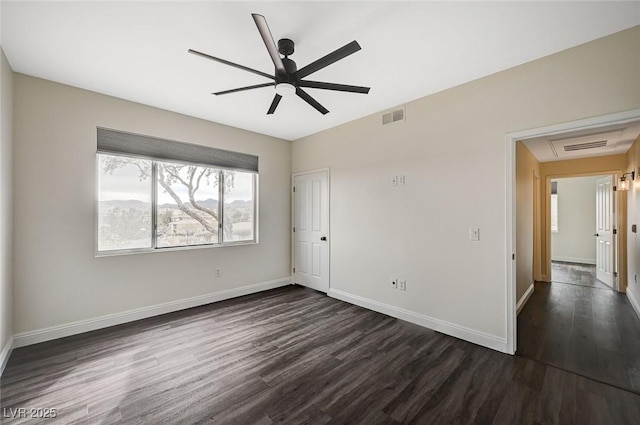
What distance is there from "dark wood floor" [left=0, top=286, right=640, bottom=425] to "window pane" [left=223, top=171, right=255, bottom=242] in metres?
1.71

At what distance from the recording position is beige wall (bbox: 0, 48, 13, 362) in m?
2.38

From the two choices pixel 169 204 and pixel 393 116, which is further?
pixel 169 204

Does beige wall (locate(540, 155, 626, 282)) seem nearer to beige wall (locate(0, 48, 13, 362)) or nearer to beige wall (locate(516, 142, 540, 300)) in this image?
beige wall (locate(516, 142, 540, 300))

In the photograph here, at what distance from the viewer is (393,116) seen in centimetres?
365

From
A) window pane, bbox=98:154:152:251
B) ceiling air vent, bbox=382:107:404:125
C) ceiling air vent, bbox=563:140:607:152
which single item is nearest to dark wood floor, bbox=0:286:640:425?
window pane, bbox=98:154:152:251

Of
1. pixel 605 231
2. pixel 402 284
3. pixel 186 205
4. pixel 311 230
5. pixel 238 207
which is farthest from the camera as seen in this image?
pixel 605 231

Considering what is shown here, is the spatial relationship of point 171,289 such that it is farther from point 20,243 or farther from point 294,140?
point 294,140

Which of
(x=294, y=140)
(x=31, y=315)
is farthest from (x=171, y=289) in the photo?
(x=294, y=140)

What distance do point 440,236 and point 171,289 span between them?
370 centimetres

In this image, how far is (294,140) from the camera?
17.2 ft

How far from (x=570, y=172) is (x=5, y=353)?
8.50m

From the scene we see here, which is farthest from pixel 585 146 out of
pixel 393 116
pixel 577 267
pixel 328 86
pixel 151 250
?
pixel 151 250

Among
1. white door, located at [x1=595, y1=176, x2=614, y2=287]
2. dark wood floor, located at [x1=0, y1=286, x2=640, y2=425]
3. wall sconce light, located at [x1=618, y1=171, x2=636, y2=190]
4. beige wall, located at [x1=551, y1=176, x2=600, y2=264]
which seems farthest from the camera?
beige wall, located at [x1=551, y1=176, x2=600, y2=264]

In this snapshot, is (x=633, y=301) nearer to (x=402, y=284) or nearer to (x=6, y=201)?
(x=402, y=284)
